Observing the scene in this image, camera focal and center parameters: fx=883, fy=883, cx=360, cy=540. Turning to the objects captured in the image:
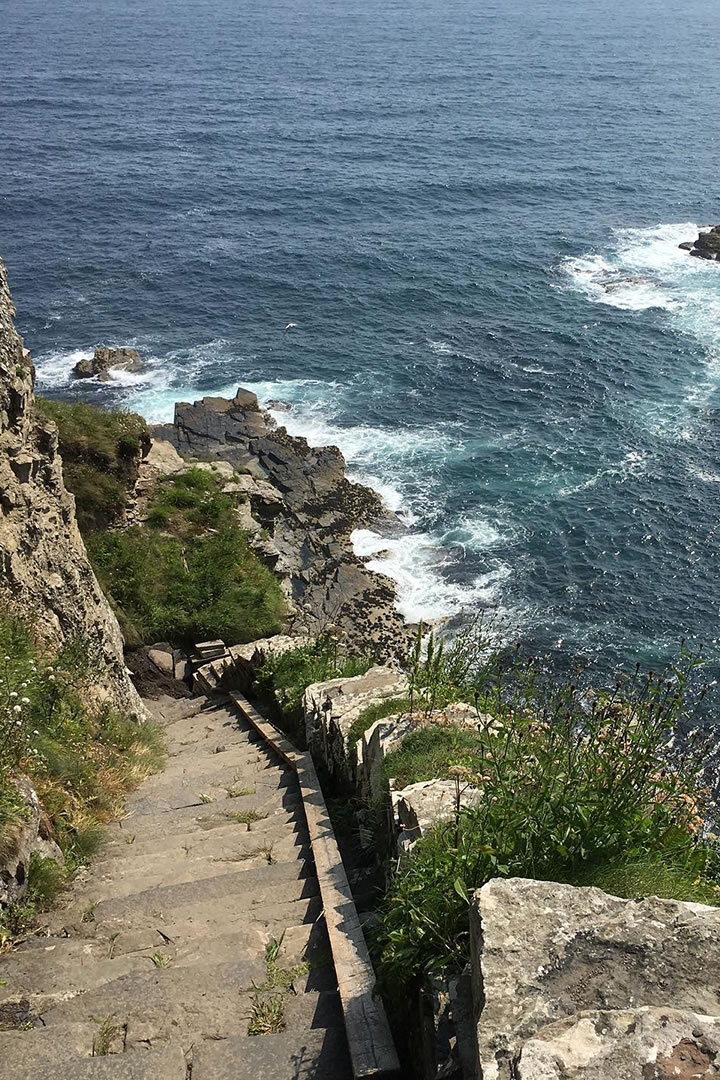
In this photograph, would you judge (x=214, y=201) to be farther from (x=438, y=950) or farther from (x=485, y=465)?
(x=438, y=950)

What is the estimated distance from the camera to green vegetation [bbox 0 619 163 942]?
28.6 ft

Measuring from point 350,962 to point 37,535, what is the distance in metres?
10.8

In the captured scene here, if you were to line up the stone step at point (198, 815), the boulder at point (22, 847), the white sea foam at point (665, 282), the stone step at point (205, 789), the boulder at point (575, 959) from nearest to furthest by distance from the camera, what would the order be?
the boulder at point (575, 959) → the boulder at point (22, 847) → the stone step at point (198, 815) → the stone step at point (205, 789) → the white sea foam at point (665, 282)

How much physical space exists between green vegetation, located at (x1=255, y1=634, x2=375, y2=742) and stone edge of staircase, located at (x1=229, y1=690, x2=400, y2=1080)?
3.98 metres

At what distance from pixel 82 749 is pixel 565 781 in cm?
801

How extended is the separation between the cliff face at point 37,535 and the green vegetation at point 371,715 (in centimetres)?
577

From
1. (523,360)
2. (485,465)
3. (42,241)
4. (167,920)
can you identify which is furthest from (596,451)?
(42,241)

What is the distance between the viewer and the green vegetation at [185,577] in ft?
78.6

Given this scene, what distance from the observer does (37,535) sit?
1545 centimetres

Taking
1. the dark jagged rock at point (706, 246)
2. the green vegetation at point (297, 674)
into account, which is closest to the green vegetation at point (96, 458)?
the green vegetation at point (297, 674)

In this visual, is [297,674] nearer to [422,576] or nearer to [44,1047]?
[44,1047]

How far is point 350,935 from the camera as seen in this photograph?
23.6ft

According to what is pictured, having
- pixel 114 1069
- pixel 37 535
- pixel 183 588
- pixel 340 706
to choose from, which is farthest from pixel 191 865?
pixel 183 588

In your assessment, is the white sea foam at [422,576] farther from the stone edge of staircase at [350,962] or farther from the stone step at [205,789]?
the stone edge of staircase at [350,962]
